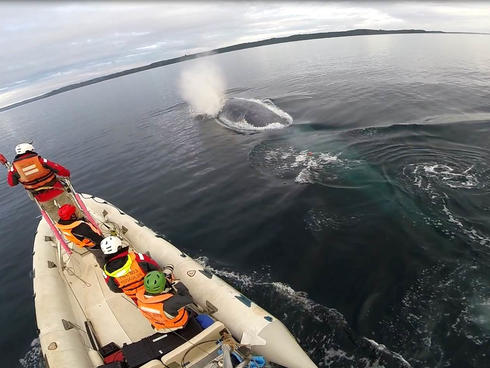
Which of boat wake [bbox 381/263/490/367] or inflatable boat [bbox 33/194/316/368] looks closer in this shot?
inflatable boat [bbox 33/194/316/368]

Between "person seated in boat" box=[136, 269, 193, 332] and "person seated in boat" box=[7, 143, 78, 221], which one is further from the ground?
"person seated in boat" box=[7, 143, 78, 221]

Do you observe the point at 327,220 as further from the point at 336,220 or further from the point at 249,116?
the point at 249,116

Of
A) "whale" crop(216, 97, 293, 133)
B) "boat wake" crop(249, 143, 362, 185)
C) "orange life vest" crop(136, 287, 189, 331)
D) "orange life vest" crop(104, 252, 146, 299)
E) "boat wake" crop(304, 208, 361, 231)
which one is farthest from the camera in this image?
"whale" crop(216, 97, 293, 133)

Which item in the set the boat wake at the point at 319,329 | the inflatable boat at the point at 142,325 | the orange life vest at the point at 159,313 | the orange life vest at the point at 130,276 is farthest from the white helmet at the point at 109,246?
the boat wake at the point at 319,329

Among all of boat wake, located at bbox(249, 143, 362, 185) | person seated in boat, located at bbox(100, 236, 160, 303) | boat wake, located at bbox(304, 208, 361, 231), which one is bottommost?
boat wake, located at bbox(304, 208, 361, 231)

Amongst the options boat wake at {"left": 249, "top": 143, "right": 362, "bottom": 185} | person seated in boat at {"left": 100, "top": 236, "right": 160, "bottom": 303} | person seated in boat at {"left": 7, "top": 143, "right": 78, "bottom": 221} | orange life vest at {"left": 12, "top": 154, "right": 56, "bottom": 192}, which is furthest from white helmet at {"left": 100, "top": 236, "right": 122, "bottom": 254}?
boat wake at {"left": 249, "top": 143, "right": 362, "bottom": 185}

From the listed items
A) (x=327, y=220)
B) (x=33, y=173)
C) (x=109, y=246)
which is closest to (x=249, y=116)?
(x=327, y=220)

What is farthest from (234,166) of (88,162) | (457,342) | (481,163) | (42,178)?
(88,162)

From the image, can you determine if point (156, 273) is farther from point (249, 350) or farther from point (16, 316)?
point (16, 316)

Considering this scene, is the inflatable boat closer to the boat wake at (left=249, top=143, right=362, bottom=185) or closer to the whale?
the boat wake at (left=249, top=143, right=362, bottom=185)

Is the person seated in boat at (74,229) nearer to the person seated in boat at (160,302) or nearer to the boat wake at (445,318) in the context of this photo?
the person seated in boat at (160,302)
